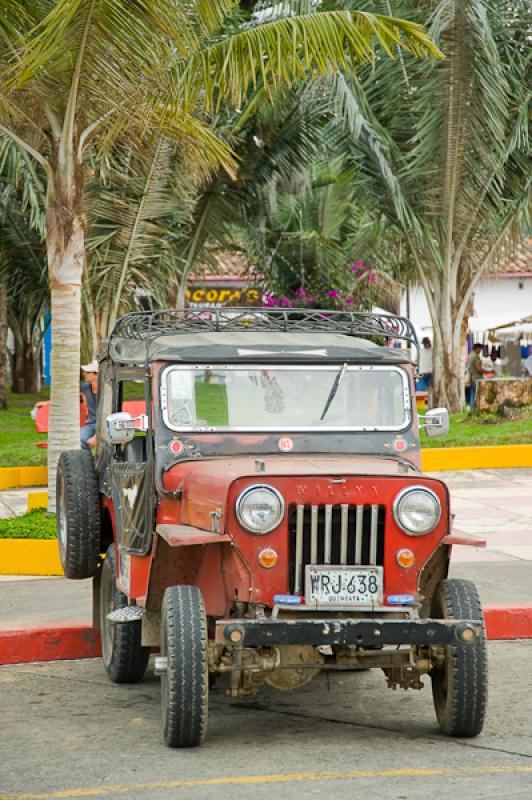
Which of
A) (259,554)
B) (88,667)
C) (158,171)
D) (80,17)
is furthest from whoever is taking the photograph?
(158,171)

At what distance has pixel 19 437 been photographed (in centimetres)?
2205

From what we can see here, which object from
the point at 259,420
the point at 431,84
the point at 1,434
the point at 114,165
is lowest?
the point at 1,434

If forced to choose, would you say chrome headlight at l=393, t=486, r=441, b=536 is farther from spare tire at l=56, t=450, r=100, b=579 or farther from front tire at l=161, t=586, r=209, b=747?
spare tire at l=56, t=450, r=100, b=579

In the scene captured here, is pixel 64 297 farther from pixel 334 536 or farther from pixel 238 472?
pixel 334 536

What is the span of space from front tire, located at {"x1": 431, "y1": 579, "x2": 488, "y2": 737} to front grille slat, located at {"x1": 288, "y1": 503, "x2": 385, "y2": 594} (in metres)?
0.42

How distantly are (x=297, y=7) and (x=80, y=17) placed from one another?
6.84 m

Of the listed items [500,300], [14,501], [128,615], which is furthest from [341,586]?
[500,300]

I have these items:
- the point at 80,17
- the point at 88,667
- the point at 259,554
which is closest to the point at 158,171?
the point at 80,17

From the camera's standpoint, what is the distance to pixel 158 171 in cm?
1981

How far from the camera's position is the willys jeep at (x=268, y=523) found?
602cm

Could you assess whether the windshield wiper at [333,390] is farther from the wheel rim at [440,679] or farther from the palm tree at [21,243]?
the palm tree at [21,243]

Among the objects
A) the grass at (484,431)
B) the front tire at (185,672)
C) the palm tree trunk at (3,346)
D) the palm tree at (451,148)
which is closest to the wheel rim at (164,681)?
the front tire at (185,672)

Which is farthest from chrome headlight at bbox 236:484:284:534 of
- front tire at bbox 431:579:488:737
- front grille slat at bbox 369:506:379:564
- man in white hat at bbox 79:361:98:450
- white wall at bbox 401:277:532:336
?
white wall at bbox 401:277:532:336

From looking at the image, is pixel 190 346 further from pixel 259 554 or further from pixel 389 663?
pixel 389 663
